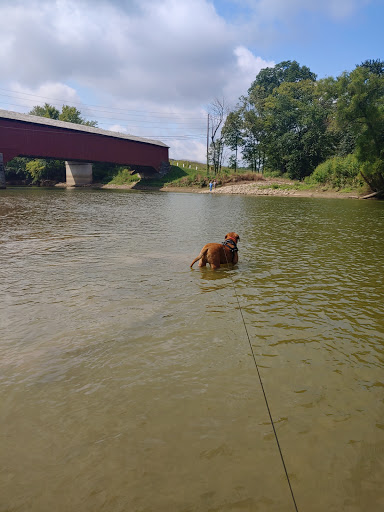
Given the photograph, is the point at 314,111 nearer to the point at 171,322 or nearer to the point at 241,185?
the point at 241,185

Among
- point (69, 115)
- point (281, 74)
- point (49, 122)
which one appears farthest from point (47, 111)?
point (281, 74)

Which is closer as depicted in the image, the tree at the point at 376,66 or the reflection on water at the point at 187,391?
the reflection on water at the point at 187,391

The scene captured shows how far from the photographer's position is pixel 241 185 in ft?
190

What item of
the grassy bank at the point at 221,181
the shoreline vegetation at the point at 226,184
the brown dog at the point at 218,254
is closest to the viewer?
the brown dog at the point at 218,254

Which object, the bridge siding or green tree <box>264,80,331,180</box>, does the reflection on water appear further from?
green tree <box>264,80,331,180</box>

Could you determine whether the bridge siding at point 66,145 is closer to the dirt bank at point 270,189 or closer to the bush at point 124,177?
the bush at point 124,177

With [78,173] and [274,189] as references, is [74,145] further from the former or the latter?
[274,189]

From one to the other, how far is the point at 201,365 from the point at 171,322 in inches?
50.3

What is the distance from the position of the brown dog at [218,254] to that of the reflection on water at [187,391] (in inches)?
21.7

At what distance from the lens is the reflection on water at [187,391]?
2.33 metres

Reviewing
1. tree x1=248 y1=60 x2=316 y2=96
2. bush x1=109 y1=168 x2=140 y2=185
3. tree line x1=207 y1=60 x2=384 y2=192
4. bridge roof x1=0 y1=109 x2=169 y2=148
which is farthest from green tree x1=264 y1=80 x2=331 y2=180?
tree x1=248 y1=60 x2=316 y2=96

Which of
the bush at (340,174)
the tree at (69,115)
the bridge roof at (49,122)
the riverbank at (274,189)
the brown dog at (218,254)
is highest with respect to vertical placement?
the tree at (69,115)

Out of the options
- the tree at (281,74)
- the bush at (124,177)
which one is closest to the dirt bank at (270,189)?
the bush at (124,177)

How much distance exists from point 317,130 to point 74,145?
1623 inches
